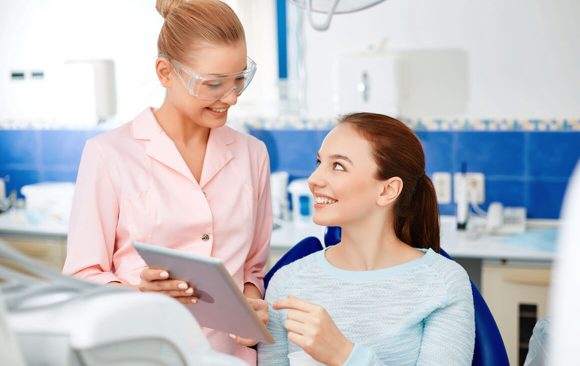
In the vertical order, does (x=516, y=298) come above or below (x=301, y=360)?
below

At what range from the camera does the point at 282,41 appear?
156 inches

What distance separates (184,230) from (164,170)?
15cm

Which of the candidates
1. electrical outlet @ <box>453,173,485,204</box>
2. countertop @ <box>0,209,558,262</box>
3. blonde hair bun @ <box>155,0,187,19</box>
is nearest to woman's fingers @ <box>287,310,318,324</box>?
blonde hair bun @ <box>155,0,187,19</box>

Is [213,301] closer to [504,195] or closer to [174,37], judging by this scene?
[174,37]

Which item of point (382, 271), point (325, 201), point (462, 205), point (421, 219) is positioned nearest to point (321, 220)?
point (325, 201)

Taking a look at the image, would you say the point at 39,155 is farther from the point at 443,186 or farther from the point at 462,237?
the point at 462,237

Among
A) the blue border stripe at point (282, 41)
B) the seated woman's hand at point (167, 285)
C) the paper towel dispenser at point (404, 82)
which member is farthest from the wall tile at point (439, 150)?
the seated woman's hand at point (167, 285)

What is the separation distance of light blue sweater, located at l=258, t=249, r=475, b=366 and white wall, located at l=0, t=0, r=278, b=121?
2357mm

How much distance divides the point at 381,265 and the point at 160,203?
53 cm

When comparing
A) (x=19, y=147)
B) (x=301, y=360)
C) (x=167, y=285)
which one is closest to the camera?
(x=301, y=360)

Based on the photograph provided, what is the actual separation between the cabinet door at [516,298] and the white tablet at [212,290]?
1.97 m

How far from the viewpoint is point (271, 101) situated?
4039mm

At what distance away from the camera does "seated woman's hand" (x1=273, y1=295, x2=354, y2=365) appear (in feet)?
4.71

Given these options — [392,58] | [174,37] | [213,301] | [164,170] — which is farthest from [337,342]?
[392,58]
